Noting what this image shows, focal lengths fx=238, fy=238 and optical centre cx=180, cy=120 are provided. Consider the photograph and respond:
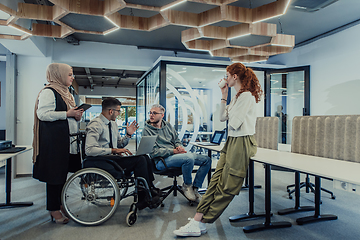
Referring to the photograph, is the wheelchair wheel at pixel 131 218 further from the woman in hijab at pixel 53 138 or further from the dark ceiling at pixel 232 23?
the dark ceiling at pixel 232 23

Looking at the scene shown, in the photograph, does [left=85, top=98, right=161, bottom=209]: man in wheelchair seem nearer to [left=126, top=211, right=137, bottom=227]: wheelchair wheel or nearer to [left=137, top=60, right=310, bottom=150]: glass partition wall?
[left=126, top=211, right=137, bottom=227]: wheelchair wheel

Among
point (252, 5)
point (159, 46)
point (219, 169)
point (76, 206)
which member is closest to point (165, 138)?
point (219, 169)

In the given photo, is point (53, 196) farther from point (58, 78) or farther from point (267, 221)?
point (267, 221)

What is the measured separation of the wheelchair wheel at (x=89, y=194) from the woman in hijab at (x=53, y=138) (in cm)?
17

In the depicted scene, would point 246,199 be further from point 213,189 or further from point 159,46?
point 159,46

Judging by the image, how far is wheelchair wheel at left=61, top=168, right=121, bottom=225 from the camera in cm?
226

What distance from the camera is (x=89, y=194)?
7.68 ft

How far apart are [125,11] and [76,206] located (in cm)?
342

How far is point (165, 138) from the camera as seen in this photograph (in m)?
3.15

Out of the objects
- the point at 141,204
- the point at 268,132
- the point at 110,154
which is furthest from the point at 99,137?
the point at 268,132

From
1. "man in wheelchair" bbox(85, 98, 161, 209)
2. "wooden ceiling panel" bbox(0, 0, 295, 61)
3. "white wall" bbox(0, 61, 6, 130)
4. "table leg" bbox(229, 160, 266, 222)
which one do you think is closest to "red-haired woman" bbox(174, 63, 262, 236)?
"table leg" bbox(229, 160, 266, 222)

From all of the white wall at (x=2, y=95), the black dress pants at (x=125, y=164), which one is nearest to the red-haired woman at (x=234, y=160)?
the black dress pants at (x=125, y=164)

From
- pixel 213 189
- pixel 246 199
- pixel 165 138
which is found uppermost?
pixel 165 138

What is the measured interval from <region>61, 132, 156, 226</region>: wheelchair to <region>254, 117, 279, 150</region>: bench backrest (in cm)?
178
